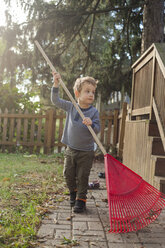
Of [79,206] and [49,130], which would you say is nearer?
[79,206]

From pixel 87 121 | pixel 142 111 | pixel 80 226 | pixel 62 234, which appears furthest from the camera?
pixel 142 111

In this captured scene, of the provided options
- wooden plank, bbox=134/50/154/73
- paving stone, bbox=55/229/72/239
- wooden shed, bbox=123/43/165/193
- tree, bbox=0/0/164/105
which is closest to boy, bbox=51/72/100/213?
paving stone, bbox=55/229/72/239

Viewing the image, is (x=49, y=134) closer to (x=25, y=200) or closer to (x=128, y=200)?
(x=25, y=200)

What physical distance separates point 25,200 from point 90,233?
3.56 ft

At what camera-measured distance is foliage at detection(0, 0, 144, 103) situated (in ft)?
23.8

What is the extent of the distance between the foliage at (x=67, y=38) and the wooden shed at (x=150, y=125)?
2972mm

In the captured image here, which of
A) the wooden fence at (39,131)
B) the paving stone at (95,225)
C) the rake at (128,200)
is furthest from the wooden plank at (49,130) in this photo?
the paving stone at (95,225)

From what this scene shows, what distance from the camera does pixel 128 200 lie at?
8.54ft

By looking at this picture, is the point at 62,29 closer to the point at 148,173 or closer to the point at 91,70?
the point at 91,70

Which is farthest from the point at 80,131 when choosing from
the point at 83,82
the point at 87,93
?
the point at 83,82

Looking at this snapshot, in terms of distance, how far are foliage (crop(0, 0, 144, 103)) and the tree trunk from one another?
30 centimetres

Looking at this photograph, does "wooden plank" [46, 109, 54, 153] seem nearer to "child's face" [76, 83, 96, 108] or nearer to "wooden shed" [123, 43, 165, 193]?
"wooden shed" [123, 43, 165, 193]

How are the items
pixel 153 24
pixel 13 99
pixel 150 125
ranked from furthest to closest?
pixel 13 99
pixel 153 24
pixel 150 125

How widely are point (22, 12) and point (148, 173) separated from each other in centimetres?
541
